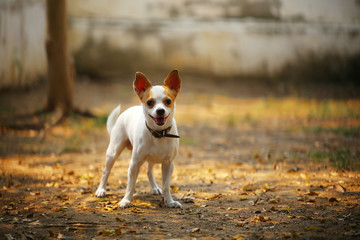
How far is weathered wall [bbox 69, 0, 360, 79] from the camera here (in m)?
13.7

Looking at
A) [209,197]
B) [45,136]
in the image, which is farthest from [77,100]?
[209,197]

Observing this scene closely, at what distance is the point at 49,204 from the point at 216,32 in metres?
10.1

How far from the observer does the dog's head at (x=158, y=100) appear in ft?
14.2

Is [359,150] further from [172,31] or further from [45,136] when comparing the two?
[172,31]

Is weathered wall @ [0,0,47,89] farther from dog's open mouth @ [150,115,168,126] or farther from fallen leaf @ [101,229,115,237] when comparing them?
fallen leaf @ [101,229,115,237]

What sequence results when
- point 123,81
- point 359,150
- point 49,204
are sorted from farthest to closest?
point 123,81 < point 359,150 < point 49,204

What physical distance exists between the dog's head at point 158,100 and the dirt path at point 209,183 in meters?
1.01

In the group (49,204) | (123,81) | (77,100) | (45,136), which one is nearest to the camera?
(49,204)

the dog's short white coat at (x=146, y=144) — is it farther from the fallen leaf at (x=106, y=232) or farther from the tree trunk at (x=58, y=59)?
the tree trunk at (x=58, y=59)

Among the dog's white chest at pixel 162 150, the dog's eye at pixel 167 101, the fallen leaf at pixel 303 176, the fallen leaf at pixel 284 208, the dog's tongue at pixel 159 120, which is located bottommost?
the fallen leaf at pixel 284 208

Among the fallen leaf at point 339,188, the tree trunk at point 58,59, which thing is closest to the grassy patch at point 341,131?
the fallen leaf at point 339,188

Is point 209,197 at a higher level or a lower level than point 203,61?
lower

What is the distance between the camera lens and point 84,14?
45.3 feet

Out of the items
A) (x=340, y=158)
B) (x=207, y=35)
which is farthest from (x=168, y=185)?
(x=207, y=35)
